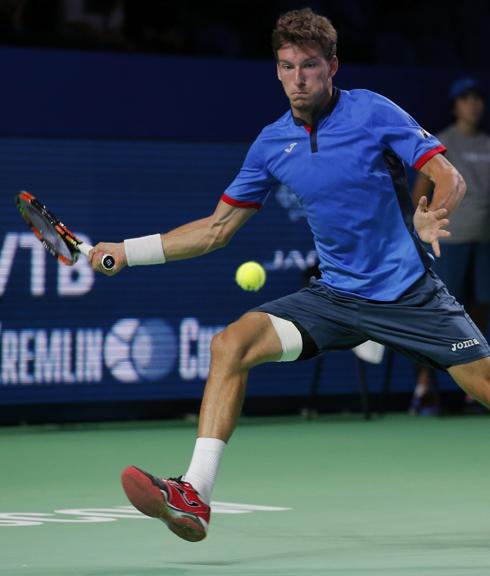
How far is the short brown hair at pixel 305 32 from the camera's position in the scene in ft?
19.1

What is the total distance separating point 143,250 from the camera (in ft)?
19.9

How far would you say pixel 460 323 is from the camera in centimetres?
585

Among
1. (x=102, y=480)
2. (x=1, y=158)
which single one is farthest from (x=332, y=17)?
(x=102, y=480)

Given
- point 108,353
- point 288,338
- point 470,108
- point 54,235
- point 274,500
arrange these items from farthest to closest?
point 470,108 → point 108,353 → point 274,500 → point 54,235 → point 288,338

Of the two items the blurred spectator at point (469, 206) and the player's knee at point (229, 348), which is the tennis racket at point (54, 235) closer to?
the player's knee at point (229, 348)

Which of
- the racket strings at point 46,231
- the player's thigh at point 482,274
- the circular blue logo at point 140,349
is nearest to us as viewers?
the racket strings at point 46,231

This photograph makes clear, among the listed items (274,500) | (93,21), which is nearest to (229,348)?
(274,500)

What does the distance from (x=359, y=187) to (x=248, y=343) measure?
685 mm

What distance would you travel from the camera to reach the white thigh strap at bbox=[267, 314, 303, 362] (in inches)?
227

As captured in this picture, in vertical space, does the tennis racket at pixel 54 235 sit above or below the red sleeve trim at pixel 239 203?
below

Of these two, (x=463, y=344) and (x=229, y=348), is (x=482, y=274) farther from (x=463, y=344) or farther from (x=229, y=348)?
(x=229, y=348)

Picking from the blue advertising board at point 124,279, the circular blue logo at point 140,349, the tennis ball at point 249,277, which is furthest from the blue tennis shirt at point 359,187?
the circular blue logo at point 140,349

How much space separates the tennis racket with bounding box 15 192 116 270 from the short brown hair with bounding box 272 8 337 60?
3.29 feet

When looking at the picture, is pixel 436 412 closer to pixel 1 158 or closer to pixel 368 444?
pixel 368 444
